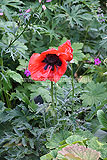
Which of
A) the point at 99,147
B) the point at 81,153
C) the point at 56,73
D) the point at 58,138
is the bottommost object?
the point at 58,138

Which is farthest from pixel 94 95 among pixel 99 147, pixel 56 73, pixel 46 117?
pixel 99 147

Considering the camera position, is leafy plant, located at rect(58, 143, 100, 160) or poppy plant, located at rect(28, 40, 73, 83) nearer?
leafy plant, located at rect(58, 143, 100, 160)

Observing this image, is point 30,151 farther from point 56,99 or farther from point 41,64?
point 41,64

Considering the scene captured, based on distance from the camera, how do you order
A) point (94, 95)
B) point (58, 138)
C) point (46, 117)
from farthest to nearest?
point (94, 95) → point (46, 117) → point (58, 138)

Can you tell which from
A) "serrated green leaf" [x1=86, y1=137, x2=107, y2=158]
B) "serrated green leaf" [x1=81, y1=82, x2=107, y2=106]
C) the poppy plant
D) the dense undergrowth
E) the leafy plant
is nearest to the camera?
the leafy plant

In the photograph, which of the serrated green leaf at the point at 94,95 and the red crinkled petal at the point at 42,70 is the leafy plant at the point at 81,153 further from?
the serrated green leaf at the point at 94,95

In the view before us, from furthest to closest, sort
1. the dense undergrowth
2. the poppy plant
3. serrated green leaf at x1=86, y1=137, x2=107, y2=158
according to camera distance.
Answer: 1. the dense undergrowth
2. the poppy plant
3. serrated green leaf at x1=86, y1=137, x2=107, y2=158

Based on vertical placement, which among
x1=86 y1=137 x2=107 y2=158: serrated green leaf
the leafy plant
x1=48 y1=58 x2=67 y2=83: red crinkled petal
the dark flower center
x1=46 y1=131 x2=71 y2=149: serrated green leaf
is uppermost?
the dark flower center

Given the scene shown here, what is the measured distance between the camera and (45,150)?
156cm

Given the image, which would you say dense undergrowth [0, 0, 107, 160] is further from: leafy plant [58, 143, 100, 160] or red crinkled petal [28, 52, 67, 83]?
red crinkled petal [28, 52, 67, 83]

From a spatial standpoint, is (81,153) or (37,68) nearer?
(81,153)

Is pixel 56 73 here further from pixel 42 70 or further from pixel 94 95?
pixel 94 95

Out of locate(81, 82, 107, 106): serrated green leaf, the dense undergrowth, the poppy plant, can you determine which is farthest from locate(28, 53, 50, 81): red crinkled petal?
locate(81, 82, 107, 106): serrated green leaf

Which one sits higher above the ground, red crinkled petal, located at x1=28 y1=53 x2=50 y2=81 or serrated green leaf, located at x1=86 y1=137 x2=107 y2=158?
red crinkled petal, located at x1=28 y1=53 x2=50 y2=81
